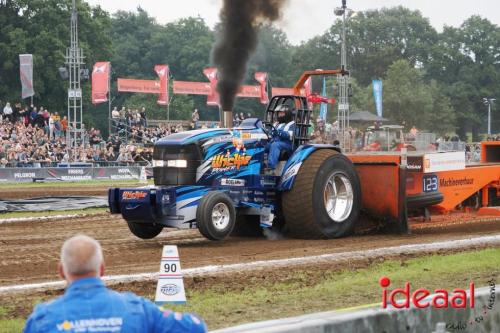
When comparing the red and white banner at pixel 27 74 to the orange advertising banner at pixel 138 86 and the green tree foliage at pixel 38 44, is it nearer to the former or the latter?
the orange advertising banner at pixel 138 86

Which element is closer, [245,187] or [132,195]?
[132,195]

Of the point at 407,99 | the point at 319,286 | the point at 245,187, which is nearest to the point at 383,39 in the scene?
the point at 407,99

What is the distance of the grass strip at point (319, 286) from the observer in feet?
24.2

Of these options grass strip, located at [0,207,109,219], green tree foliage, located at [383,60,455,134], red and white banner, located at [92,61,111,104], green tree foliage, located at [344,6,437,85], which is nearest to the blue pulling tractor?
grass strip, located at [0,207,109,219]

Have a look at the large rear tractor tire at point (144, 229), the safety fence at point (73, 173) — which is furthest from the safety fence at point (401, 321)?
the safety fence at point (73, 173)

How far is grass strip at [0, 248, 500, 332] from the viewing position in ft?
24.2

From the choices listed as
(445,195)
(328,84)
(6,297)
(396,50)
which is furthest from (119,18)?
(6,297)

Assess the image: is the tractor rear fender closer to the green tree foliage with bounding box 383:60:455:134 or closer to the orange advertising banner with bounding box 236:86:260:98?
the orange advertising banner with bounding box 236:86:260:98

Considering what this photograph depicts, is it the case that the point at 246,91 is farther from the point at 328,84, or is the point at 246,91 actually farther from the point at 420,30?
the point at 420,30

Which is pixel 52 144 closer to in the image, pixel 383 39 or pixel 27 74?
pixel 27 74

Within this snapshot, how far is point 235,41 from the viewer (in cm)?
1527

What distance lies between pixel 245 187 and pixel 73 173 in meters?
21.5

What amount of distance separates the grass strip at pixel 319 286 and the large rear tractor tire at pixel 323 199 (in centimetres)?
246

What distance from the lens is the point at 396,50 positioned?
299 feet
